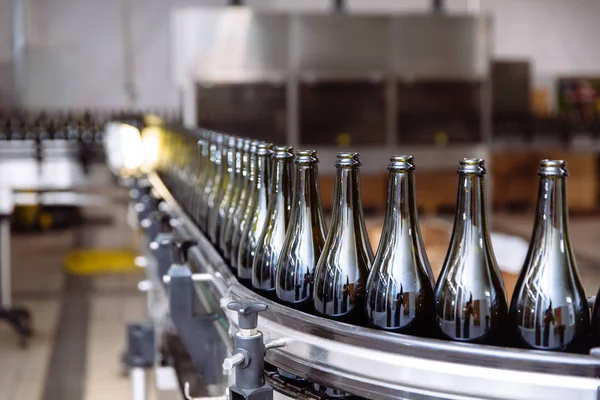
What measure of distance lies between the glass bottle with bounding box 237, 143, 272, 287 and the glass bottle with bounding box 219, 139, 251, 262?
7cm

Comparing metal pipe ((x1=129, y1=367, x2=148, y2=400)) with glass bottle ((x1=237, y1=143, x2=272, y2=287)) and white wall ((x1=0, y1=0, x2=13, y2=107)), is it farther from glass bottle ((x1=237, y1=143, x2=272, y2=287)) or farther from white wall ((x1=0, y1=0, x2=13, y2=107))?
white wall ((x1=0, y1=0, x2=13, y2=107))

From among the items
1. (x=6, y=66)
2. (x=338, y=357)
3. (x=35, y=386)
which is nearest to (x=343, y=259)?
(x=338, y=357)

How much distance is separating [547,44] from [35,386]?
7608mm

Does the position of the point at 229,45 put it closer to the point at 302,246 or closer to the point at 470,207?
the point at 302,246

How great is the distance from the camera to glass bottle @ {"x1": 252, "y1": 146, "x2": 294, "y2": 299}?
1.08 meters

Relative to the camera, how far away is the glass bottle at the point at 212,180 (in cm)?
152

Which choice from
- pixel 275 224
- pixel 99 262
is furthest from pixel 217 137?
pixel 99 262

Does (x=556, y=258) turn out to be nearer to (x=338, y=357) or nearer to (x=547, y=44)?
(x=338, y=357)

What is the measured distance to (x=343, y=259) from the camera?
0.99 meters

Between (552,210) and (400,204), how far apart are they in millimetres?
183

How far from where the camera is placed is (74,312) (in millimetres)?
4703

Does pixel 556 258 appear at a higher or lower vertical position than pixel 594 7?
lower

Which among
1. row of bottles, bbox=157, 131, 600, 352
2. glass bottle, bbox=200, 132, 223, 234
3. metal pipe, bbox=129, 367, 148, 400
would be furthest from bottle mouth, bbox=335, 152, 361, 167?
metal pipe, bbox=129, 367, 148, 400

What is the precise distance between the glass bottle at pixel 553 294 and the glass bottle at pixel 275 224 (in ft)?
→ 1.19
